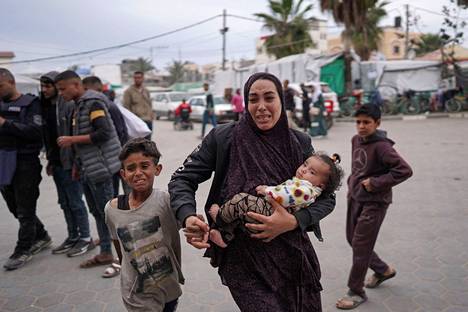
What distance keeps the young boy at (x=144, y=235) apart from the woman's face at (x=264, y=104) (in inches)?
29.8

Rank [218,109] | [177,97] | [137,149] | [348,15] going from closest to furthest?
[137,149]
[218,109]
[348,15]
[177,97]

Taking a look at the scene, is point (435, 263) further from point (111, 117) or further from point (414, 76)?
point (414, 76)

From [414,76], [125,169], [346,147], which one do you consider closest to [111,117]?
[125,169]

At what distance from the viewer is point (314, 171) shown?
181 cm

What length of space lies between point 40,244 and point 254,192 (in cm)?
372

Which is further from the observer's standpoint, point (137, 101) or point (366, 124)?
point (137, 101)

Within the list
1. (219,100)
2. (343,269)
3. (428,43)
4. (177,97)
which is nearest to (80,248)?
(343,269)

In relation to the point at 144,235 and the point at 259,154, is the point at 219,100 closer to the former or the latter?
the point at 144,235

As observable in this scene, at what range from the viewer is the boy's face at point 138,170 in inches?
87.4

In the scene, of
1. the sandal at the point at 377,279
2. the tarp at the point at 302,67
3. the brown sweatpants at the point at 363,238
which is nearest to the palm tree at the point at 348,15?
the tarp at the point at 302,67

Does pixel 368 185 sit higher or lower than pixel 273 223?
lower

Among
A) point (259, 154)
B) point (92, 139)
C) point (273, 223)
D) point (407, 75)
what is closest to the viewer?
point (273, 223)

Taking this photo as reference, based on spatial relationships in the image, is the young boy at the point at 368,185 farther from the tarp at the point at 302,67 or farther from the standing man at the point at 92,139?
A: the tarp at the point at 302,67

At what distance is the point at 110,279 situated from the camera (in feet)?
12.3
